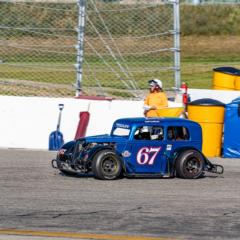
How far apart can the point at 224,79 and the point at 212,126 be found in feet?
8.68

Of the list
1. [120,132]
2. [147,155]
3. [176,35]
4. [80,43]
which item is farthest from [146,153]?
[80,43]

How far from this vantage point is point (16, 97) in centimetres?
1962

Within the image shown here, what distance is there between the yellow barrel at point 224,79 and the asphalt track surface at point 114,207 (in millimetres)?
4729

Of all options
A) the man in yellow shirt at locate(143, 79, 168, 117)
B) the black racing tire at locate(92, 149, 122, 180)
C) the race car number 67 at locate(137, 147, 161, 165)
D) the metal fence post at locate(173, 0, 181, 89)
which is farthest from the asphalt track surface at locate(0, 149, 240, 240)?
the metal fence post at locate(173, 0, 181, 89)

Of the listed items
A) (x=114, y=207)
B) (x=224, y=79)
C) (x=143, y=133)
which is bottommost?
(x=114, y=207)

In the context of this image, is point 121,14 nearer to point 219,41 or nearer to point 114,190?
point 114,190

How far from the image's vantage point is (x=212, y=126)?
741 inches

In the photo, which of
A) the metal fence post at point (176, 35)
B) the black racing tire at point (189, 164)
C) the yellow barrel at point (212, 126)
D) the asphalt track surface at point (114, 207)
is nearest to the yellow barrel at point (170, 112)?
the yellow barrel at point (212, 126)

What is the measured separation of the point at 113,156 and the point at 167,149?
943mm

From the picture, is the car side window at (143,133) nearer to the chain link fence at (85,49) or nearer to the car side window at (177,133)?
the car side window at (177,133)

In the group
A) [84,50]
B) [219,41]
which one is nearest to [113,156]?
[84,50]

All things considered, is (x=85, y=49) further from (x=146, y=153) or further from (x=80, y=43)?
(x=146, y=153)

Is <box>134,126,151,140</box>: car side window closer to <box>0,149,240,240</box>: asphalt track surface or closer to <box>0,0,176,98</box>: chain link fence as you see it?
<box>0,149,240,240</box>: asphalt track surface

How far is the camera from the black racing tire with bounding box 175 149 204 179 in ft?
50.1
